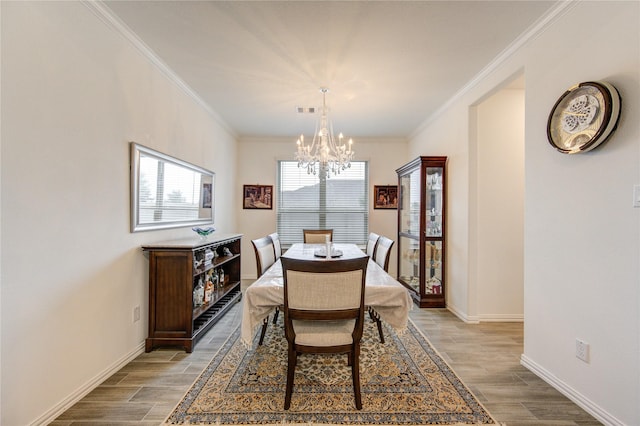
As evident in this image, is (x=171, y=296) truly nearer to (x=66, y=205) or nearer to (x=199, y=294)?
(x=199, y=294)

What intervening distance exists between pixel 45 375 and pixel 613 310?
3.31m

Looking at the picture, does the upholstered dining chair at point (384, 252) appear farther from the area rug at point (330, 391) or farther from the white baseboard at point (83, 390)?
the white baseboard at point (83, 390)

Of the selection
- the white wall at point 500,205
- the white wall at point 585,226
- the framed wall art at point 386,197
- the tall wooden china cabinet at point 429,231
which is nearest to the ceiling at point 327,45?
the white wall at point 585,226

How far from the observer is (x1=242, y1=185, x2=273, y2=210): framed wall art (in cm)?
523

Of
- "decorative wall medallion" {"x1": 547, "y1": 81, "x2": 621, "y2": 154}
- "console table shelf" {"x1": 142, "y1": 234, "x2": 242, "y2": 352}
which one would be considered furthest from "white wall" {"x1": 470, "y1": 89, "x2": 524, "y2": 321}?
"console table shelf" {"x1": 142, "y1": 234, "x2": 242, "y2": 352}

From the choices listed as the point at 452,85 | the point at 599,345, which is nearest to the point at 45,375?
the point at 599,345

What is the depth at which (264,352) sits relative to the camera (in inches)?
95.9

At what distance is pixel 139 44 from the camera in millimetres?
2334

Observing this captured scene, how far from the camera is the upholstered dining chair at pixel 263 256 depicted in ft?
8.57

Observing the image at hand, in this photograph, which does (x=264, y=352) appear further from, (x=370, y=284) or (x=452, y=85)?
(x=452, y=85)

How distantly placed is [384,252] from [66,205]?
2.61 m

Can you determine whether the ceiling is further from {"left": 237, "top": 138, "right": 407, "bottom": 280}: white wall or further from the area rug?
the area rug

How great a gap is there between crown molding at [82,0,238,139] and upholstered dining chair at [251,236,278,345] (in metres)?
1.91

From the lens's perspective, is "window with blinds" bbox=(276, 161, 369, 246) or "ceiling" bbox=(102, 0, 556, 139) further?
"window with blinds" bbox=(276, 161, 369, 246)
